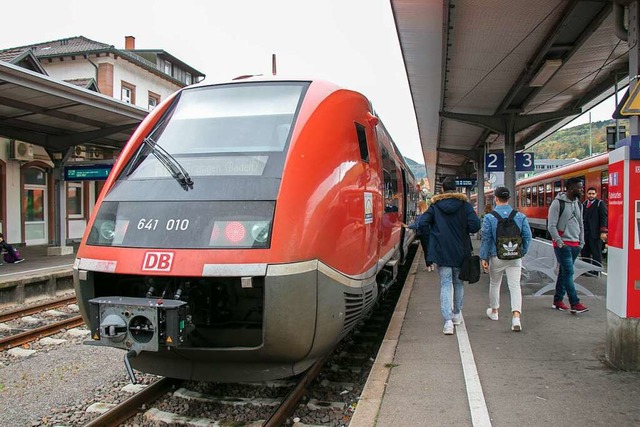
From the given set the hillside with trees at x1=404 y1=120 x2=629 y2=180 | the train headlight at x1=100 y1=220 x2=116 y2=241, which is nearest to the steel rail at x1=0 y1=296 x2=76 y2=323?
the train headlight at x1=100 y1=220 x2=116 y2=241

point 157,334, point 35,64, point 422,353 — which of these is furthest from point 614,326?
point 35,64

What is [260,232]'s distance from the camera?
3527 millimetres

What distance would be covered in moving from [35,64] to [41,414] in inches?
646

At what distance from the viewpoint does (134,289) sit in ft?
13.5

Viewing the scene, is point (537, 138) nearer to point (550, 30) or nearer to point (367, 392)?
point (550, 30)

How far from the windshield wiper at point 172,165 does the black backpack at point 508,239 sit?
12.5ft

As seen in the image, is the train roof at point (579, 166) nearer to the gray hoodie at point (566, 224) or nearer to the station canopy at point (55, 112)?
the gray hoodie at point (566, 224)

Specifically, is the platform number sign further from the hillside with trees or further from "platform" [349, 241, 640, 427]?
the hillside with trees

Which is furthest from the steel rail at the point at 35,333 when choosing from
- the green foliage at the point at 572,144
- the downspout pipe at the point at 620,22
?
the green foliage at the point at 572,144

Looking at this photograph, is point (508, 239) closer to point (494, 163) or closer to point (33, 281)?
point (33, 281)

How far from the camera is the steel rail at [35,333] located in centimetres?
647

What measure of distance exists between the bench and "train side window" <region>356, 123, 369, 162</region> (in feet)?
13.1

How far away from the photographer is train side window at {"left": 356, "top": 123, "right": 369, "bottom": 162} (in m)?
4.92

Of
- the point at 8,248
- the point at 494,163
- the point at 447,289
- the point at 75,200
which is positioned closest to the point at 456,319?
the point at 447,289
